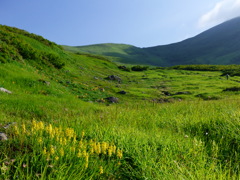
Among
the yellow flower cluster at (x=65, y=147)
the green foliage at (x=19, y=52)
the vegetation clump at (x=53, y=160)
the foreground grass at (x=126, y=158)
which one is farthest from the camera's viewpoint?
the green foliage at (x=19, y=52)

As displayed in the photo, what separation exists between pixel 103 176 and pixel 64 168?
2.63 ft

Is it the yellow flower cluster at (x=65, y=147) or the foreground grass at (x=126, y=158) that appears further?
the yellow flower cluster at (x=65, y=147)

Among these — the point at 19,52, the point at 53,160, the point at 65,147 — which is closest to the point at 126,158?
the point at 65,147

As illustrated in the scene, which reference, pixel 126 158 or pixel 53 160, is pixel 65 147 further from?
pixel 126 158

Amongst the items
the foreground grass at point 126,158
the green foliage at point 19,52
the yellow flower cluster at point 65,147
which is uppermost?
the green foliage at point 19,52

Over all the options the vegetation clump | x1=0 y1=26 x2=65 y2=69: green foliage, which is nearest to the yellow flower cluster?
the vegetation clump

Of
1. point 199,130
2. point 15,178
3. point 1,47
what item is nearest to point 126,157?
point 15,178

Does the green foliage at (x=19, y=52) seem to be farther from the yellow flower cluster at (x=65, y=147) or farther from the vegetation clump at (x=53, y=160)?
the vegetation clump at (x=53, y=160)

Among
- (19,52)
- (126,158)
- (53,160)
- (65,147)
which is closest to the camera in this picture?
(53,160)

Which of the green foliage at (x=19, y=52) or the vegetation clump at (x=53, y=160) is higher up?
the green foliage at (x=19, y=52)

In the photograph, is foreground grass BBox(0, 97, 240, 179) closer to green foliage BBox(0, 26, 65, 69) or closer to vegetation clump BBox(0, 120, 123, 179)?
vegetation clump BBox(0, 120, 123, 179)

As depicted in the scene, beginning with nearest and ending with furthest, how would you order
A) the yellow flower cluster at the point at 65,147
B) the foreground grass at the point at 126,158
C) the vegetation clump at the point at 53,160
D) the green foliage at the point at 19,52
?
the vegetation clump at the point at 53,160
the foreground grass at the point at 126,158
the yellow flower cluster at the point at 65,147
the green foliage at the point at 19,52

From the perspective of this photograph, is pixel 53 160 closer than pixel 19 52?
Yes

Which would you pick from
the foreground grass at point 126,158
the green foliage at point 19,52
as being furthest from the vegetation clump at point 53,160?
the green foliage at point 19,52
